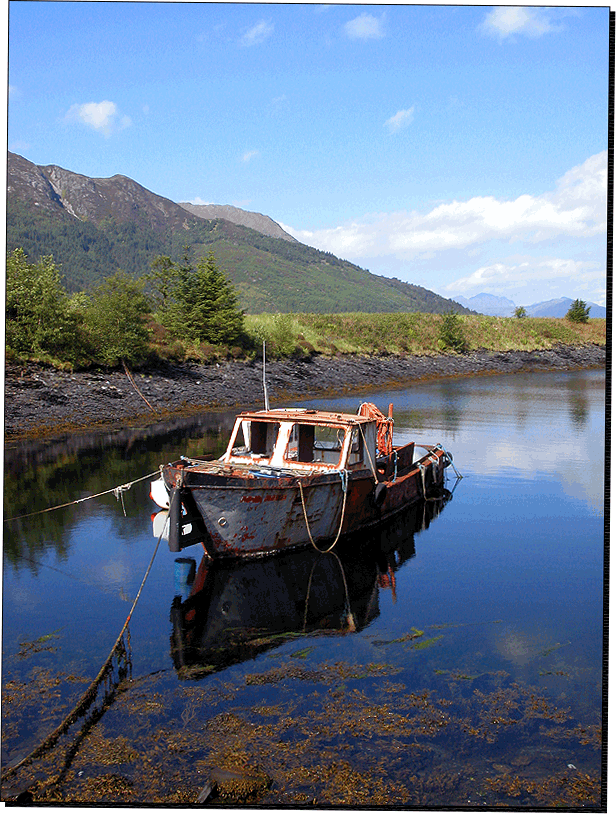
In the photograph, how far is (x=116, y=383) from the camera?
35094 mm

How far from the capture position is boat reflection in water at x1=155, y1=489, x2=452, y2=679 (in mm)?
10445

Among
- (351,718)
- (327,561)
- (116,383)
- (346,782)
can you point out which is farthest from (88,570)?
(116,383)

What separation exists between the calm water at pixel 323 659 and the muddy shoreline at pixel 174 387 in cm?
1046

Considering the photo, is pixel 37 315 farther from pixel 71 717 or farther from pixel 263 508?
pixel 71 717

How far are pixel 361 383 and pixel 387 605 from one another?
3930cm

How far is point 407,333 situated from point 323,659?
6110 cm

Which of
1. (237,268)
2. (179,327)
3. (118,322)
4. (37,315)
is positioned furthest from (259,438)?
(237,268)

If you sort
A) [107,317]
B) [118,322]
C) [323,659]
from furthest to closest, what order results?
[118,322] → [107,317] → [323,659]

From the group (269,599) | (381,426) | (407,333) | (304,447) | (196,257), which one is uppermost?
(196,257)

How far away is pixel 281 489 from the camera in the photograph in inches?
512

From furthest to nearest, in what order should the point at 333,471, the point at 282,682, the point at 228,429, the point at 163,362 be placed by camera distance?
the point at 163,362, the point at 228,429, the point at 333,471, the point at 282,682

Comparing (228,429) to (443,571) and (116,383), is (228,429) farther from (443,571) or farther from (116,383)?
(443,571)

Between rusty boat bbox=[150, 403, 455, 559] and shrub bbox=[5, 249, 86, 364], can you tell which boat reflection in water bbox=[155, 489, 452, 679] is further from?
shrub bbox=[5, 249, 86, 364]

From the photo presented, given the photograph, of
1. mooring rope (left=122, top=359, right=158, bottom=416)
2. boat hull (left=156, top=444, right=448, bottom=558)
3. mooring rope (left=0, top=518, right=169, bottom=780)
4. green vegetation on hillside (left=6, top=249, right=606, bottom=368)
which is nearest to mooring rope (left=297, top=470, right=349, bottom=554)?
boat hull (left=156, top=444, right=448, bottom=558)
